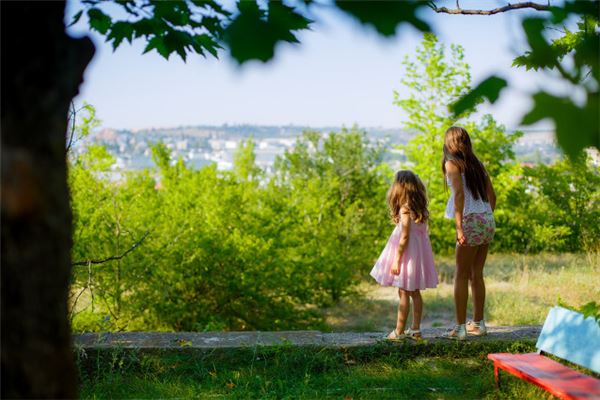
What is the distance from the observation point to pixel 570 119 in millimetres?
1211

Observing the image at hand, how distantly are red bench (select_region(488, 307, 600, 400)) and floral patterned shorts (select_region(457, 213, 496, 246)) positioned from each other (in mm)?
845

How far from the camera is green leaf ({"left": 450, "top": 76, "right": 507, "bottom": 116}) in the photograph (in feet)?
5.21

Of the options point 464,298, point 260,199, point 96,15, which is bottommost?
point 464,298

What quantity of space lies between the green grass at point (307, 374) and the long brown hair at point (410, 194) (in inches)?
38.7

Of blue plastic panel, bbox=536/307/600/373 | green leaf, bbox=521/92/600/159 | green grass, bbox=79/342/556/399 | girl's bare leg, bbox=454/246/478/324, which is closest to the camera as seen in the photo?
green leaf, bbox=521/92/600/159

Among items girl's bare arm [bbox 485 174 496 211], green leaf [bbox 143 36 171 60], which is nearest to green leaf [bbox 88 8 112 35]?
green leaf [bbox 143 36 171 60]

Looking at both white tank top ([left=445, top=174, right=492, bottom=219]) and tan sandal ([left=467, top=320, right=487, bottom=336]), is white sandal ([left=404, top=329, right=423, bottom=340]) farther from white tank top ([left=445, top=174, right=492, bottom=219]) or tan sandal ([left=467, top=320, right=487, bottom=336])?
white tank top ([left=445, top=174, right=492, bottom=219])

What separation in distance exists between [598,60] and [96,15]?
6.56 ft

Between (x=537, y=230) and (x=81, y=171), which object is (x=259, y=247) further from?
(x=537, y=230)

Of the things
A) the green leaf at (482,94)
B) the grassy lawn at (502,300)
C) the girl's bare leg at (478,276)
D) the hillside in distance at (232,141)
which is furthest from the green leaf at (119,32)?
the grassy lawn at (502,300)

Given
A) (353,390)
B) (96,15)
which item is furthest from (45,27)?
(353,390)

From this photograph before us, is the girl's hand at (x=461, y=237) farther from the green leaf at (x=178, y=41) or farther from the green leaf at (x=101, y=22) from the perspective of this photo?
the green leaf at (x=101, y=22)

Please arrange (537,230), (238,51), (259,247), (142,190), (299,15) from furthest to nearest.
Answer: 1. (537,230)
2. (142,190)
3. (259,247)
4. (299,15)
5. (238,51)

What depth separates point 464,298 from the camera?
195 inches
